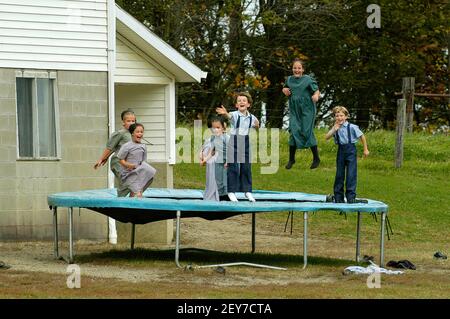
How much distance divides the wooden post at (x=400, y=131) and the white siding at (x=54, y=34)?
490 inches

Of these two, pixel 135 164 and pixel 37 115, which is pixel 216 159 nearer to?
pixel 135 164

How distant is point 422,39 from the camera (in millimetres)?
47344

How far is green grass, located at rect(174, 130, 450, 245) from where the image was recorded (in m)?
26.8

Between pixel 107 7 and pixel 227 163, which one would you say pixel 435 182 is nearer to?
pixel 107 7

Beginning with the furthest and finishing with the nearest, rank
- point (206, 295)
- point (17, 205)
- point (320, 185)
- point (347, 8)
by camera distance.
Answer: point (347, 8), point (320, 185), point (17, 205), point (206, 295)

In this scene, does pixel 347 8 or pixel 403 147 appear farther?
pixel 347 8

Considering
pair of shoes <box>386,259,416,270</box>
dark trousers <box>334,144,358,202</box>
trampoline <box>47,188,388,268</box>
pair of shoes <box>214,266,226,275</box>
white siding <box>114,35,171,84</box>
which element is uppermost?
white siding <box>114,35,171,84</box>

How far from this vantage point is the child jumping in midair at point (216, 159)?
17984 mm

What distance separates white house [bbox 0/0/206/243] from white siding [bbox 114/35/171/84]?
455mm

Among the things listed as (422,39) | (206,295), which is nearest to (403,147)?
(422,39)

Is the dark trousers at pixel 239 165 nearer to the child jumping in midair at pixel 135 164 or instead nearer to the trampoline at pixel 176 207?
the trampoline at pixel 176 207

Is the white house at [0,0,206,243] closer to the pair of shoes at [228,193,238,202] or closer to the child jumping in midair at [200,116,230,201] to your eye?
the child jumping in midair at [200,116,230,201]

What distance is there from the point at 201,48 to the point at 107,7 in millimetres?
20774

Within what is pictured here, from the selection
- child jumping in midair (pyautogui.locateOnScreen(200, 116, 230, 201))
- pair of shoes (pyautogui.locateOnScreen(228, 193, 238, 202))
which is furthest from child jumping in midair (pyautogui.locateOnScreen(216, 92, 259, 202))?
child jumping in midair (pyautogui.locateOnScreen(200, 116, 230, 201))
